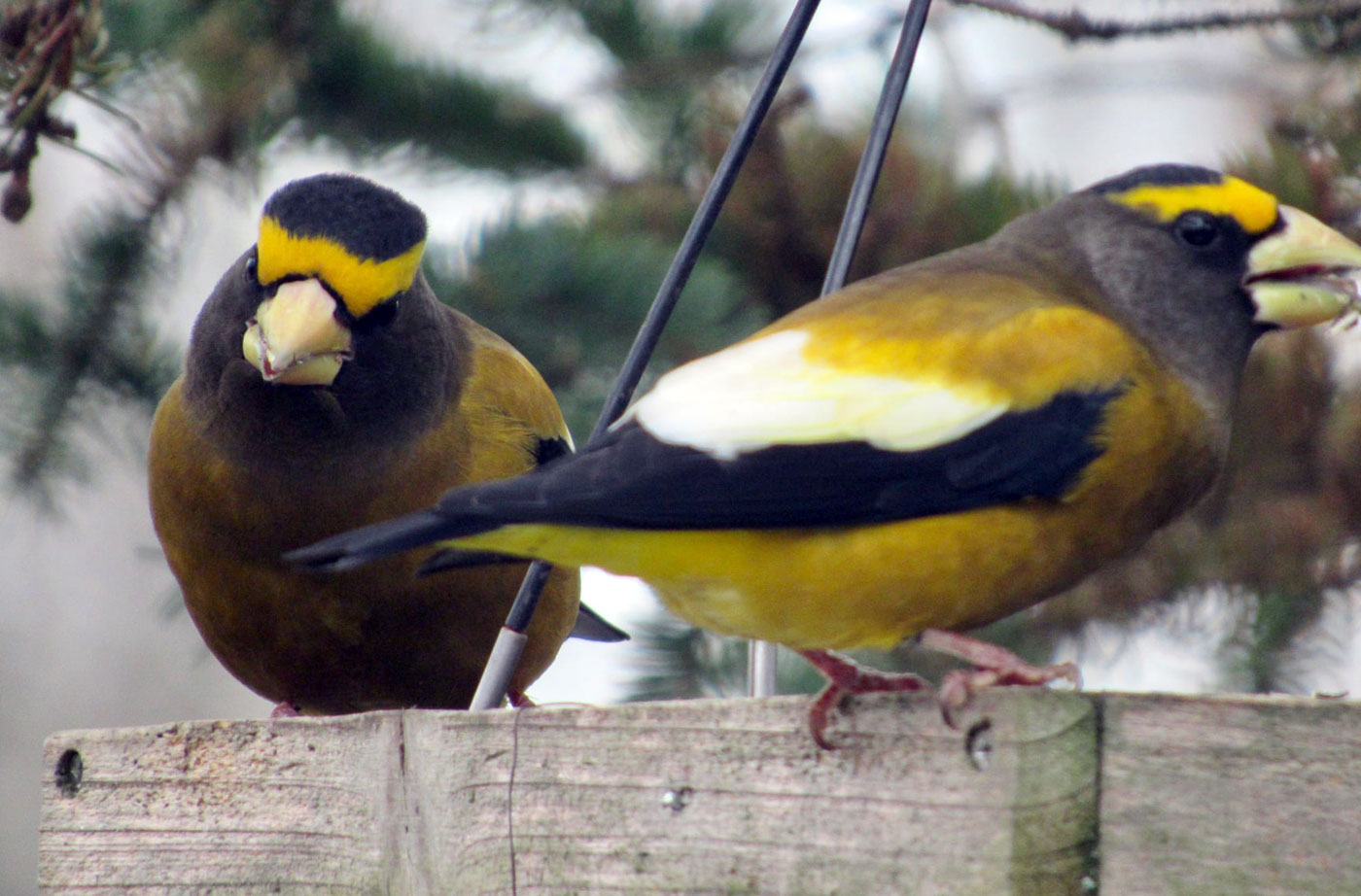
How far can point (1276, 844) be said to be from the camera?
1.27 m

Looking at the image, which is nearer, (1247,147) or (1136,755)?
(1136,755)

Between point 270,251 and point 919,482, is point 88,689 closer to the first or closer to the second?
point 270,251

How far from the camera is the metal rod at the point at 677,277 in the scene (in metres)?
1.91

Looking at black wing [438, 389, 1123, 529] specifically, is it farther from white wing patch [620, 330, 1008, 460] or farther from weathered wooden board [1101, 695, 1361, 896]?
weathered wooden board [1101, 695, 1361, 896]

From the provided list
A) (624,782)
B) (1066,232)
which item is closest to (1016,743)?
(624,782)

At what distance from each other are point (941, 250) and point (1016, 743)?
169cm

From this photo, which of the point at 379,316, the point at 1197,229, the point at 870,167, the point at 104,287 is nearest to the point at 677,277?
the point at 870,167

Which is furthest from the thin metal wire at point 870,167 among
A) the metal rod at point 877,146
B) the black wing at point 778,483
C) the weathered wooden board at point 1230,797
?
the weathered wooden board at point 1230,797

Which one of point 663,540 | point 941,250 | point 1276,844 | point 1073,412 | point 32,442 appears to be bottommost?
point 1276,844

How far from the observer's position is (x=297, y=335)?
201cm

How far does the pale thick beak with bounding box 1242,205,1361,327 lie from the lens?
1.88m

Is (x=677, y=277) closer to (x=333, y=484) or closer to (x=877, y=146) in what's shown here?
(x=877, y=146)

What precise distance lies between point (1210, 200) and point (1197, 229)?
0.16 feet

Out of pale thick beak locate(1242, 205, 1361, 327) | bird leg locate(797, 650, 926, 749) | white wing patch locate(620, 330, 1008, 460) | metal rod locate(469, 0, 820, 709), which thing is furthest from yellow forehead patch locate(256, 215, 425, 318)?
pale thick beak locate(1242, 205, 1361, 327)
